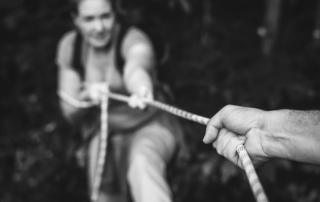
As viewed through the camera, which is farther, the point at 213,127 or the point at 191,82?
the point at 191,82

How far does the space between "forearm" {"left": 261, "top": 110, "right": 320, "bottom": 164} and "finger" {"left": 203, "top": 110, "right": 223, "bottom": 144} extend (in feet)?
0.37

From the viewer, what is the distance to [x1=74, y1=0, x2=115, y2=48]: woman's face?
155 centimetres

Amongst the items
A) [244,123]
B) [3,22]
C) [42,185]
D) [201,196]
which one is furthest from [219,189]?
[3,22]

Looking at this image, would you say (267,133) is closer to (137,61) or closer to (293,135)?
(293,135)

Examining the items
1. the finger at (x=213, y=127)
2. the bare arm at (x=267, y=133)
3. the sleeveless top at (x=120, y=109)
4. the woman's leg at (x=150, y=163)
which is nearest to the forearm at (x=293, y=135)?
the bare arm at (x=267, y=133)

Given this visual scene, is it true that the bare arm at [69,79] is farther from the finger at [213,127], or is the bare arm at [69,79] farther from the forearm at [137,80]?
the finger at [213,127]

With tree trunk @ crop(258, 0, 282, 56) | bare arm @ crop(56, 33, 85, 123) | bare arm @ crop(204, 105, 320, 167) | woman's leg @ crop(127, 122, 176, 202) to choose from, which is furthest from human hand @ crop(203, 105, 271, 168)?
tree trunk @ crop(258, 0, 282, 56)

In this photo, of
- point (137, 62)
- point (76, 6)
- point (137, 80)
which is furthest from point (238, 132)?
point (76, 6)

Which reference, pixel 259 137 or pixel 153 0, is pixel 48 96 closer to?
pixel 153 0

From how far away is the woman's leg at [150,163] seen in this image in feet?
3.69

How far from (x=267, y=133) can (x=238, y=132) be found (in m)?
0.08

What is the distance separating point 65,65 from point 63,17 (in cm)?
105

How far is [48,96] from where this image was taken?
283cm

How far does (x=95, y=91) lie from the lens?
62.0 inches
